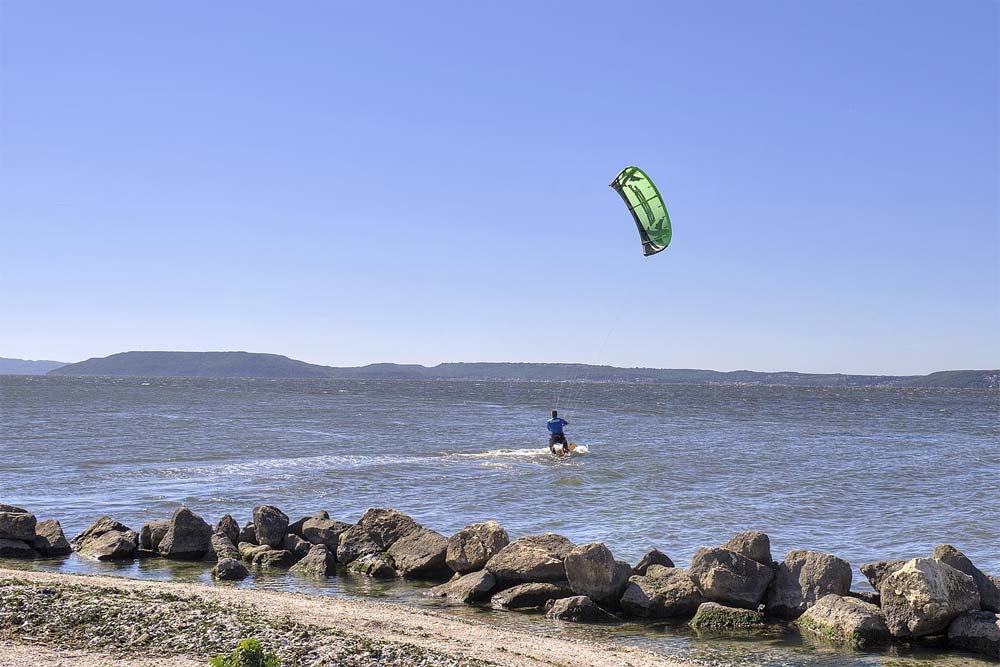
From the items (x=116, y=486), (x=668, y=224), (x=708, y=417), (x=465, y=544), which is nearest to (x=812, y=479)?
(x=668, y=224)

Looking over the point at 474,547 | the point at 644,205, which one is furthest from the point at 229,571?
the point at 644,205

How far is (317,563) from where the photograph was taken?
1279cm

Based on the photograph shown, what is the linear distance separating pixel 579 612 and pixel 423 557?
2861mm

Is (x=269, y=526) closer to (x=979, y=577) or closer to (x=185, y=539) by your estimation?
(x=185, y=539)

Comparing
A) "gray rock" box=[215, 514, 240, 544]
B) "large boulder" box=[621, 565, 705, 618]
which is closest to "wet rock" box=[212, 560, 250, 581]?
"gray rock" box=[215, 514, 240, 544]

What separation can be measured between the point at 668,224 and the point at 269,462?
1331 centimetres

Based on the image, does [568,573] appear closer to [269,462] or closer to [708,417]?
[269,462]

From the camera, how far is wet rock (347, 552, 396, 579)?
494 inches

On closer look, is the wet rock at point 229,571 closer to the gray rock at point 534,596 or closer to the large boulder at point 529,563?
the large boulder at point 529,563

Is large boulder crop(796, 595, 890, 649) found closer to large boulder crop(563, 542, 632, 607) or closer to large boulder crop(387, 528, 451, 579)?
large boulder crop(563, 542, 632, 607)

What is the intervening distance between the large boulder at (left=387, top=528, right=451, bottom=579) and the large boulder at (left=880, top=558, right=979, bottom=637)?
17.8 ft

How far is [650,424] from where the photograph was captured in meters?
50.3

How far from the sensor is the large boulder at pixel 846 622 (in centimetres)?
947

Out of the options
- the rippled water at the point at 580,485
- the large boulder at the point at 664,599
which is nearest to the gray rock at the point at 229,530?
the rippled water at the point at 580,485
